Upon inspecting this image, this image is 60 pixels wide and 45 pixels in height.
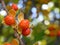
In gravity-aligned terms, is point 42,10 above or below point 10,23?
below

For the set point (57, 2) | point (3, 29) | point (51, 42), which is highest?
point (57, 2)

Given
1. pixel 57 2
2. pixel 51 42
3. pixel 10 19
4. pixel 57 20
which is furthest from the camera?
pixel 57 20

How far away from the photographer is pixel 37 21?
187 cm

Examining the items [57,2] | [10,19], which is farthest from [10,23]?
[57,2]

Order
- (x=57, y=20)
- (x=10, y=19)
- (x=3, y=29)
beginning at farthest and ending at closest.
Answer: (x=57, y=20)
(x=3, y=29)
(x=10, y=19)

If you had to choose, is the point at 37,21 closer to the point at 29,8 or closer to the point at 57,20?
the point at 29,8

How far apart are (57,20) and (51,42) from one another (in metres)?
0.50

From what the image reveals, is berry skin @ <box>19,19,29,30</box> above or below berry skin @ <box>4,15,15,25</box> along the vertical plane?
below

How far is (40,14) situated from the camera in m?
2.12

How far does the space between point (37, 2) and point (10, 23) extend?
109 cm

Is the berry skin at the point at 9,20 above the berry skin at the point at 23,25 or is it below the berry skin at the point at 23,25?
above

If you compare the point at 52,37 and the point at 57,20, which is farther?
the point at 57,20

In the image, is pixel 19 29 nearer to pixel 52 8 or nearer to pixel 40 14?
pixel 40 14

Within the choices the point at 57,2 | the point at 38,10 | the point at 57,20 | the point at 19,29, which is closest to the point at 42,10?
the point at 38,10
